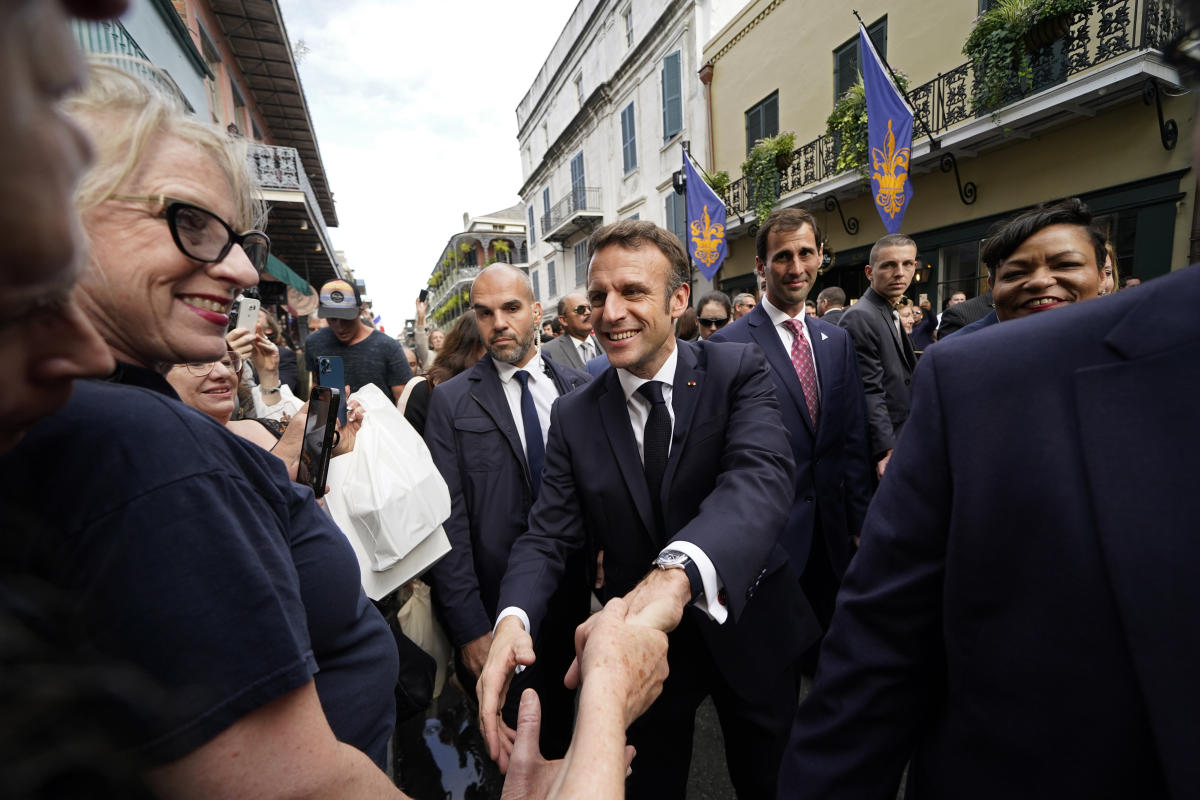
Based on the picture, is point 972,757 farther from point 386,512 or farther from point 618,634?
point 386,512

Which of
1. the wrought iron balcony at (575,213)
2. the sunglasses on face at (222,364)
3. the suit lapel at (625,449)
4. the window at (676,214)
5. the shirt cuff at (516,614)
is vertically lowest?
the shirt cuff at (516,614)

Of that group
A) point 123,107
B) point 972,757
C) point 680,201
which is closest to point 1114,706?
point 972,757

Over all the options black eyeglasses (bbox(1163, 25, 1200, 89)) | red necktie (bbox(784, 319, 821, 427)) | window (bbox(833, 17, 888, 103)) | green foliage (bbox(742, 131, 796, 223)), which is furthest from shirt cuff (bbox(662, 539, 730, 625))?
green foliage (bbox(742, 131, 796, 223))

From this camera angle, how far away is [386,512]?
219 centimetres

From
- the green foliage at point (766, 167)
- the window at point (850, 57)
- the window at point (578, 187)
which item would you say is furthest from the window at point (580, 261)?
the window at point (850, 57)

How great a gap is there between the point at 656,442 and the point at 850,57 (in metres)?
11.9

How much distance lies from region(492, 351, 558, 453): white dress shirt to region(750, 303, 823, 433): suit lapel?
4.05 feet

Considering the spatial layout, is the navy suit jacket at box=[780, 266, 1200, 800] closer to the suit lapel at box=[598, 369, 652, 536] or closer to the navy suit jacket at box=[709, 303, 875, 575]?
the suit lapel at box=[598, 369, 652, 536]

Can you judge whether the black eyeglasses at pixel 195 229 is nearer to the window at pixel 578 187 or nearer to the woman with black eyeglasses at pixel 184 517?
the woman with black eyeglasses at pixel 184 517

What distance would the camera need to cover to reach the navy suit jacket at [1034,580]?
0.70 m

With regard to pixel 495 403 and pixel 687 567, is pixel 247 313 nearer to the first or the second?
pixel 495 403

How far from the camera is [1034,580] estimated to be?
0.82 m

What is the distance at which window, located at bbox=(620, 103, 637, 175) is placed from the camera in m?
17.9

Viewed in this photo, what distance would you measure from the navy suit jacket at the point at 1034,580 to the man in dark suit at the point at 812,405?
182cm
